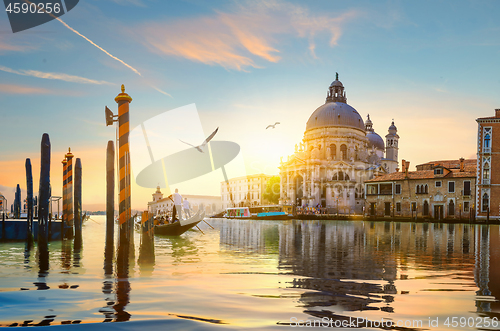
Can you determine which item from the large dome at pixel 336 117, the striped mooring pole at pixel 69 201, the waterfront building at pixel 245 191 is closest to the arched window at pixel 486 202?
the striped mooring pole at pixel 69 201

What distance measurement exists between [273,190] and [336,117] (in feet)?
86.8

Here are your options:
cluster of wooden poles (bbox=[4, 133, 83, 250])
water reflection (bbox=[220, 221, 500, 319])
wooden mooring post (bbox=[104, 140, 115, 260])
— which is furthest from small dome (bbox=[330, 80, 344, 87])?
wooden mooring post (bbox=[104, 140, 115, 260])

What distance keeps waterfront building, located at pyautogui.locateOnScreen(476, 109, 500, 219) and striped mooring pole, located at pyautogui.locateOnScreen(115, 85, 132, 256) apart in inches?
1621

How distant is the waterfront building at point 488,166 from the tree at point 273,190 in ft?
202

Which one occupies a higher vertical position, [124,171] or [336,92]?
[336,92]

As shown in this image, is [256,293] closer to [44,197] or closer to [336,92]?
[44,197]

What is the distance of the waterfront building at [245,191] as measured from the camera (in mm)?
114988

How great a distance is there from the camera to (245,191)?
399 feet

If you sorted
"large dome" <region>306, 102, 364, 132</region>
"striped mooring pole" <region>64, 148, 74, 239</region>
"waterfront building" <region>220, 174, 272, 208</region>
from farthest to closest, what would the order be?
"waterfront building" <region>220, 174, 272, 208</region> < "large dome" <region>306, 102, 364, 132</region> < "striped mooring pole" <region>64, 148, 74, 239</region>

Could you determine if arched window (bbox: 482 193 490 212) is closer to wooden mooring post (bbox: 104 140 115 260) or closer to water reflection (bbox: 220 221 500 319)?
water reflection (bbox: 220 221 500 319)

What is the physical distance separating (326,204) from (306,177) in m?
6.97

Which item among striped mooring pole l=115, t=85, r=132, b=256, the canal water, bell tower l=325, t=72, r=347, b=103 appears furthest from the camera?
bell tower l=325, t=72, r=347, b=103

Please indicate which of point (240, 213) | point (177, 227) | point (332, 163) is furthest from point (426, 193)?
point (177, 227)

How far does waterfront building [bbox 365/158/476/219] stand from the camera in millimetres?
48125
